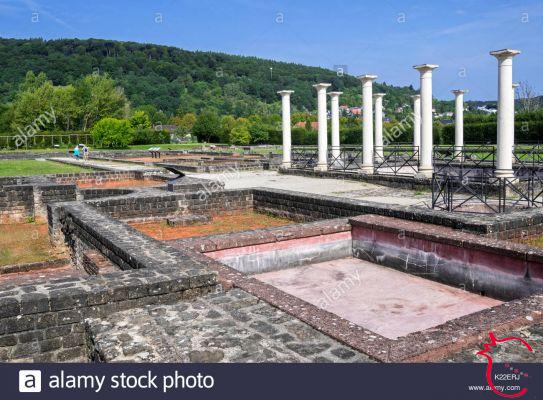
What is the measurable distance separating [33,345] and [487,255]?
595cm

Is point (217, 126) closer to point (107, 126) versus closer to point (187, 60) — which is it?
point (107, 126)

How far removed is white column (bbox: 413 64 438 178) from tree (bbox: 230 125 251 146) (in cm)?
3803

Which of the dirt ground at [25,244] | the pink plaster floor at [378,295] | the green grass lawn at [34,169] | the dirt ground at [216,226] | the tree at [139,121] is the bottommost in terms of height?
the pink plaster floor at [378,295]

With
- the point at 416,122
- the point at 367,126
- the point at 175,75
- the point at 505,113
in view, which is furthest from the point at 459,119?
the point at 175,75

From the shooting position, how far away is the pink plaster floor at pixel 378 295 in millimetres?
6616

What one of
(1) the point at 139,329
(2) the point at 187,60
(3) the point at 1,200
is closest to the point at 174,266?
(1) the point at 139,329

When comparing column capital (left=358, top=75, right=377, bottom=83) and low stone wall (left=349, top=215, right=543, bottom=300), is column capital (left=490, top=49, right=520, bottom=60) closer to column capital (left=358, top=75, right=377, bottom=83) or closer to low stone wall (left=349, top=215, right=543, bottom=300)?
column capital (left=358, top=75, right=377, bottom=83)

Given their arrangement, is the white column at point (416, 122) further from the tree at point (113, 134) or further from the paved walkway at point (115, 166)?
the tree at point (113, 134)

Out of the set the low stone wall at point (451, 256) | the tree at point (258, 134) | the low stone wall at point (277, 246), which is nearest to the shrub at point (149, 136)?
the tree at point (258, 134)

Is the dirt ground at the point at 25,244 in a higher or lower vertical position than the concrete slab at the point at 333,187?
lower

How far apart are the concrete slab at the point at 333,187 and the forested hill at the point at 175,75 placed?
67.1 meters

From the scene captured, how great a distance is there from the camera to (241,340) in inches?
175

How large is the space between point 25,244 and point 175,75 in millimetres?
98955

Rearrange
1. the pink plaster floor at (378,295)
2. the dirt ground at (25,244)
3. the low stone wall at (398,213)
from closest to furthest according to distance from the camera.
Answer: the pink plaster floor at (378,295)
the low stone wall at (398,213)
the dirt ground at (25,244)
